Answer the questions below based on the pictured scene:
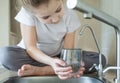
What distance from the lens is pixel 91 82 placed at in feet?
2.90

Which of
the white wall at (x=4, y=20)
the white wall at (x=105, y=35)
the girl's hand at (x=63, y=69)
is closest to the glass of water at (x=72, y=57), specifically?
the girl's hand at (x=63, y=69)

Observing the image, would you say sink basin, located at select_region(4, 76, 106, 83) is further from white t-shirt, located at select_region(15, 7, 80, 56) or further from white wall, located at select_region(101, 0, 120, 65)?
white wall, located at select_region(101, 0, 120, 65)

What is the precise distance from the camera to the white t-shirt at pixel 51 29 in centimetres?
123

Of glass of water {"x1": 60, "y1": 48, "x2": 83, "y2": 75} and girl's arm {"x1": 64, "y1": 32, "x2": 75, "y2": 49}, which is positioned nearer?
glass of water {"x1": 60, "y1": 48, "x2": 83, "y2": 75}

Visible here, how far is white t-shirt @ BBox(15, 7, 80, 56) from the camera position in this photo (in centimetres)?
123

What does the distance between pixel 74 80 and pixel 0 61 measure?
51cm

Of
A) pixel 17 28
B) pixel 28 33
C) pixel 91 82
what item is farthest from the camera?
pixel 17 28

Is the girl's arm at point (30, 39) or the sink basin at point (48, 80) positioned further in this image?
the girl's arm at point (30, 39)

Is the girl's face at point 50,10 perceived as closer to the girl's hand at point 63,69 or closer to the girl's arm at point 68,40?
the girl's hand at point 63,69

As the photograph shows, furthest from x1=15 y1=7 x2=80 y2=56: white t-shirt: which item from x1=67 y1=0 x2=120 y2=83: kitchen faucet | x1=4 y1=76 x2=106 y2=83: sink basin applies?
x1=67 y1=0 x2=120 y2=83: kitchen faucet

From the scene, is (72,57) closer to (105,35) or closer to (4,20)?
(105,35)

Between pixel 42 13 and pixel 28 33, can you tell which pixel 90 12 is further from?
pixel 28 33

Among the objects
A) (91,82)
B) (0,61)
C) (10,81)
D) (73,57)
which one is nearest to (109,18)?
(73,57)

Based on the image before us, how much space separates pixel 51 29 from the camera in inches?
49.6
